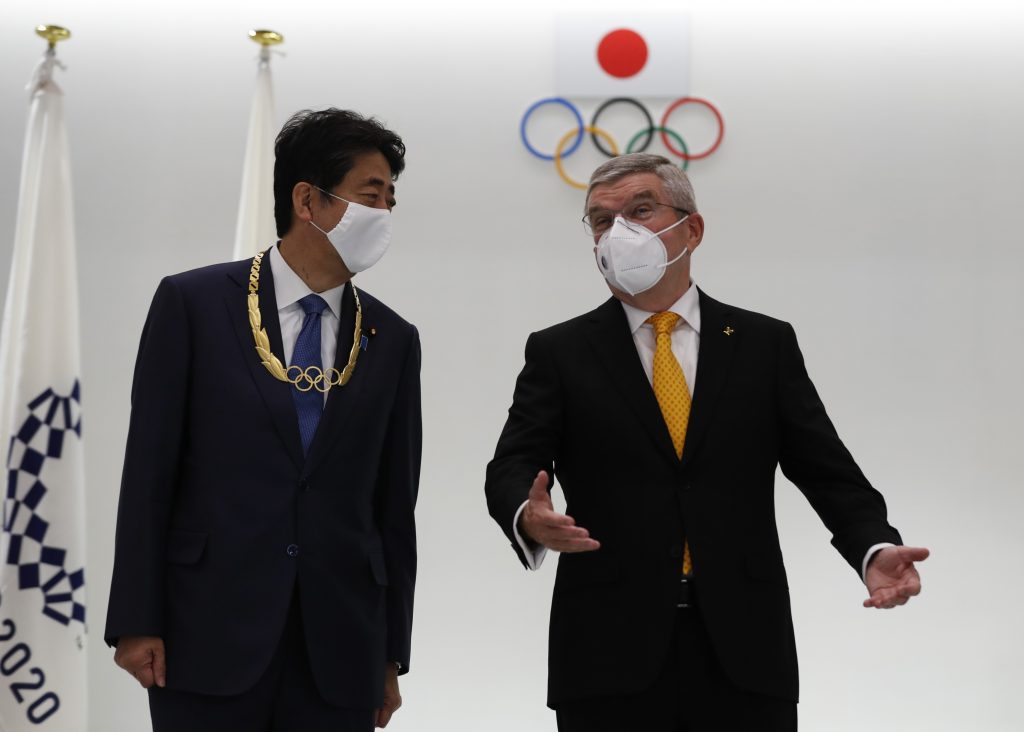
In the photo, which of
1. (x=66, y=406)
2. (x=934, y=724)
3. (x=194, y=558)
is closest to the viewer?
(x=194, y=558)

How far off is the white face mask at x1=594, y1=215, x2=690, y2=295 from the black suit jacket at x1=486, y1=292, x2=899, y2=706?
81 mm

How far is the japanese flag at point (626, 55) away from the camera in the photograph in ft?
15.8

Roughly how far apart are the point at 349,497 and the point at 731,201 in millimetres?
3118

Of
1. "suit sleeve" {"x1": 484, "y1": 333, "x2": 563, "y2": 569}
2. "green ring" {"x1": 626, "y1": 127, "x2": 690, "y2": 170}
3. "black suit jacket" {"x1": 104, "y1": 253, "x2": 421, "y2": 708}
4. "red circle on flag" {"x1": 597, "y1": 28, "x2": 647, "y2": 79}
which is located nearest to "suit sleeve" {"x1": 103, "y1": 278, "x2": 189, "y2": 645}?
"black suit jacket" {"x1": 104, "y1": 253, "x2": 421, "y2": 708}

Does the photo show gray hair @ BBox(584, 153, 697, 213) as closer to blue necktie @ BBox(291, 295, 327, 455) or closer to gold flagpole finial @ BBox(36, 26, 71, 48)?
blue necktie @ BBox(291, 295, 327, 455)

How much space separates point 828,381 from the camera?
480 centimetres

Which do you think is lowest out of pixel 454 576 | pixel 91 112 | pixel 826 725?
pixel 826 725

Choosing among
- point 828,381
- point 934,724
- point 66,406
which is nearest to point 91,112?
point 66,406

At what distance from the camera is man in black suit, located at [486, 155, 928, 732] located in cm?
203

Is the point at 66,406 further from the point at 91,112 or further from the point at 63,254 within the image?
the point at 91,112

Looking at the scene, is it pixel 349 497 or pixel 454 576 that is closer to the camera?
pixel 349 497

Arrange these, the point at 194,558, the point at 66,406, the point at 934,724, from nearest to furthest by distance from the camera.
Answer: the point at 194,558 < the point at 66,406 < the point at 934,724

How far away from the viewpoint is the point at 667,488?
212cm

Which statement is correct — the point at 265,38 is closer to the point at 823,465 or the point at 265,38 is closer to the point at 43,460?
the point at 43,460
